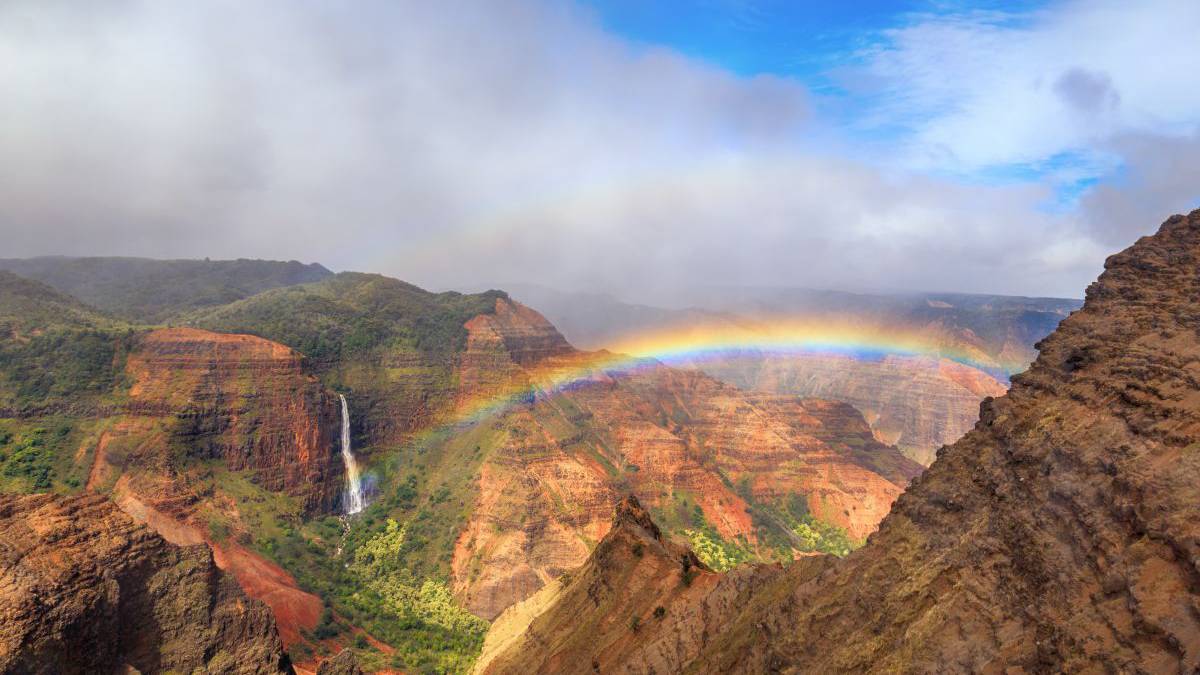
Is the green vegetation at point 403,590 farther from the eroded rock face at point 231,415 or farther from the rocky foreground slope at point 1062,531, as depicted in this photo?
the rocky foreground slope at point 1062,531

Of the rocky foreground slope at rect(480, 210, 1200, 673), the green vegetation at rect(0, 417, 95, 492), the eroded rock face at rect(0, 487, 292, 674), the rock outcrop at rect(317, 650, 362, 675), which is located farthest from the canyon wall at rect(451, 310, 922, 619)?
the rocky foreground slope at rect(480, 210, 1200, 673)

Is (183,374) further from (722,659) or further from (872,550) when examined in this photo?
(872,550)

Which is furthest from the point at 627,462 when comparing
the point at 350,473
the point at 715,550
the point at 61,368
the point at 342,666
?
the point at 61,368

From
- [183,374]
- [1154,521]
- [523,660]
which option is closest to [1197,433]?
[1154,521]

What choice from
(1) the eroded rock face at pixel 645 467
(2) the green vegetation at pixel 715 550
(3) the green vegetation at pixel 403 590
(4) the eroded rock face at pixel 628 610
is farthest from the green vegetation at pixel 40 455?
(2) the green vegetation at pixel 715 550

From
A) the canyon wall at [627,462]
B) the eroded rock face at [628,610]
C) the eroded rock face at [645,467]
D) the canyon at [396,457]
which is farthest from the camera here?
the canyon wall at [627,462]

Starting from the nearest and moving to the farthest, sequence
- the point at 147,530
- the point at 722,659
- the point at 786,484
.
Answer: the point at 722,659 → the point at 147,530 → the point at 786,484
